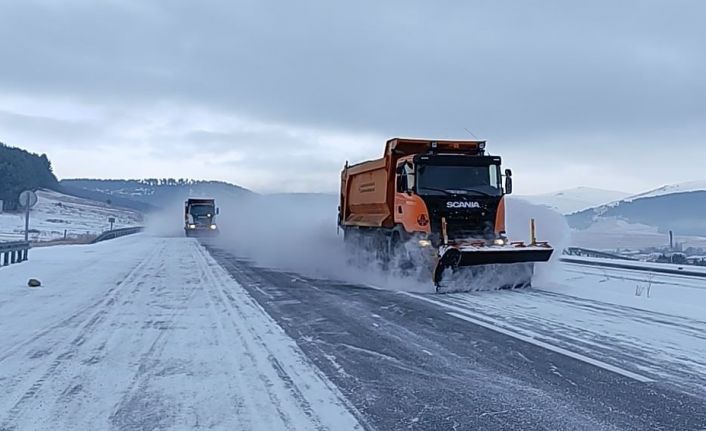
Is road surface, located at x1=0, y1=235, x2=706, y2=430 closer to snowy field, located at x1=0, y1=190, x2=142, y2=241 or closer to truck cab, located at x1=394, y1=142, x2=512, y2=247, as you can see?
truck cab, located at x1=394, y1=142, x2=512, y2=247

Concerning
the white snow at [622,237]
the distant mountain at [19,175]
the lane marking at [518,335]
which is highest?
the distant mountain at [19,175]

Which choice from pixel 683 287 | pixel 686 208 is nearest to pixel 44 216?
pixel 686 208

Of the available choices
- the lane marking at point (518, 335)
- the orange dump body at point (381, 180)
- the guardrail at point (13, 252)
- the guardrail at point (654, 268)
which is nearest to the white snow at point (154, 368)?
the lane marking at point (518, 335)

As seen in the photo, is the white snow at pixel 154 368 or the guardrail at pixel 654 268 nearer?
→ the white snow at pixel 154 368

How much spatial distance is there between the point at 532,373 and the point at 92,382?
418cm

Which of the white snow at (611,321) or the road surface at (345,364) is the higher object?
A: the white snow at (611,321)

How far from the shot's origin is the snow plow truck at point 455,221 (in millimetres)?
13711

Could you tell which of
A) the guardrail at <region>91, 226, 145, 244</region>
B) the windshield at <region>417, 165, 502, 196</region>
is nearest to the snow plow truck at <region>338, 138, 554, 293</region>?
the windshield at <region>417, 165, 502, 196</region>

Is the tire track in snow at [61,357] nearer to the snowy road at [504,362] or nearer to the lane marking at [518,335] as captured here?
the snowy road at [504,362]

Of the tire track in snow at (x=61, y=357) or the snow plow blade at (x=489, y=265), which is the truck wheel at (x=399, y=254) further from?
the tire track in snow at (x=61, y=357)

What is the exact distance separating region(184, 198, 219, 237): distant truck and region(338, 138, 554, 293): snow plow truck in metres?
37.9

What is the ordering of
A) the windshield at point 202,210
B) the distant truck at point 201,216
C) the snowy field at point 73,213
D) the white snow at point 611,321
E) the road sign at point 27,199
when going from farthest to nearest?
the snowy field at point 73,213, the windshield at point 202,210, the distant truck at point 201,216, the road sign at point 27,199, the white snow at point 611,321

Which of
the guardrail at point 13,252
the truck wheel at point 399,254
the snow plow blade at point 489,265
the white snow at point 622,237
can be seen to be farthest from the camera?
the white snow at point 622,237

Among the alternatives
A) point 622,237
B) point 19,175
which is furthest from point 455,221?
point 19,175
